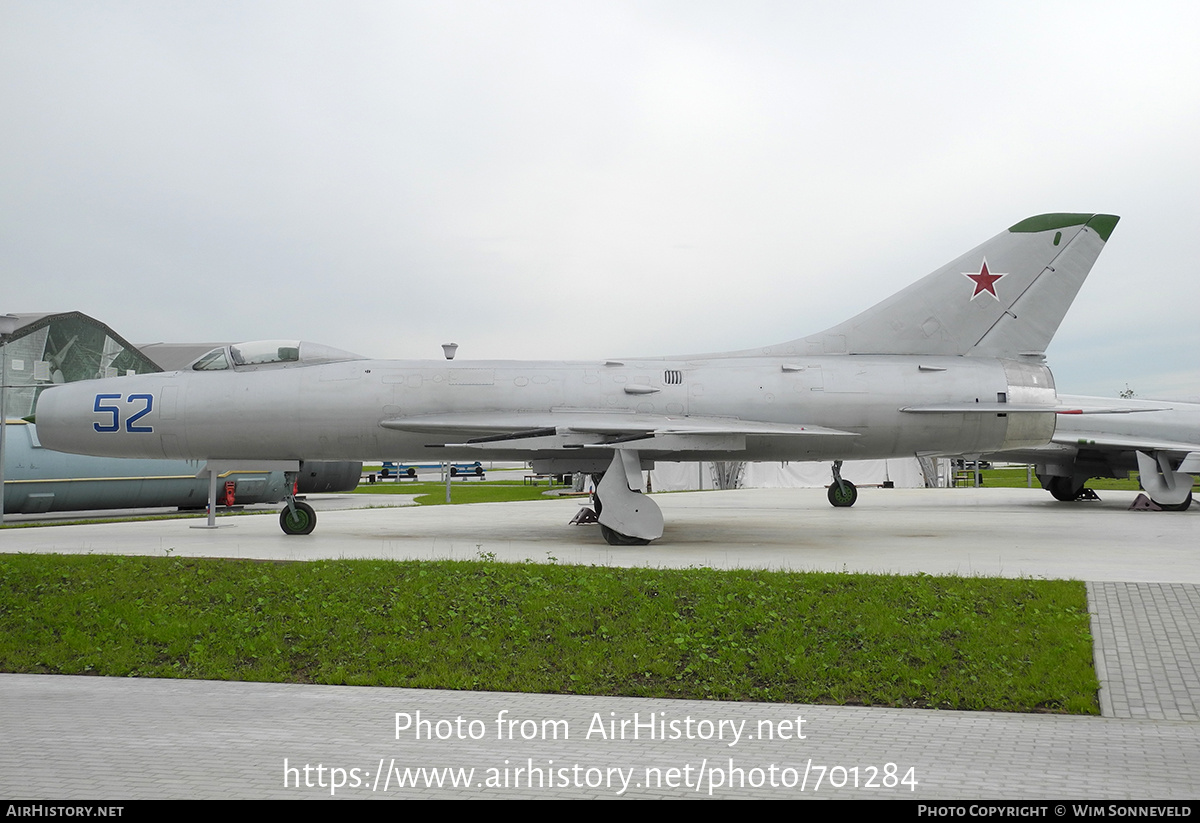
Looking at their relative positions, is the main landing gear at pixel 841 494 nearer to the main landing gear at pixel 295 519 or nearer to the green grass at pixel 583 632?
the main landing gear at pixel 295 519

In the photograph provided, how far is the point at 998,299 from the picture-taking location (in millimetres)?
13500

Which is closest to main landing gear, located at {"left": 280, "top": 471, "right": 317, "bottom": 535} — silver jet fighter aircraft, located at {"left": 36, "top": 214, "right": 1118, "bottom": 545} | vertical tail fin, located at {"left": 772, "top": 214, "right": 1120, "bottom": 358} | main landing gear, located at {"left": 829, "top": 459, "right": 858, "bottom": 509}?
silver jet fighter aircraft, located at {"left": 36, "top": 214, "right": 1118, "bottom": 545}

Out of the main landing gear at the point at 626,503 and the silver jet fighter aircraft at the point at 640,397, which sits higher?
the silver jet fighter aircraft at the point at 640,397

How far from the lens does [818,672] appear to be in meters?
6.11

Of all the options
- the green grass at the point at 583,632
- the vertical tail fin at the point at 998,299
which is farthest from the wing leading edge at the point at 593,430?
the green grass at the point at 583,632

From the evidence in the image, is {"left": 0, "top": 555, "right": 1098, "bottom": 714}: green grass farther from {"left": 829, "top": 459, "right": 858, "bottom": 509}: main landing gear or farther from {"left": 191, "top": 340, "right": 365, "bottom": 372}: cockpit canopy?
{"left": 829, "top": 459, "right": 858, "bottom": 509}: main landing gear

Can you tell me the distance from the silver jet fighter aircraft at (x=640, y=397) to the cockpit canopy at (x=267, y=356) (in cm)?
3

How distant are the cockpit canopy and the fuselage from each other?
5.7 inches

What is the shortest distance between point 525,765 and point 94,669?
14.1 ft

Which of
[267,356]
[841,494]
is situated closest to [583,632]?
[267,356]

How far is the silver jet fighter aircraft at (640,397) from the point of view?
500 inches

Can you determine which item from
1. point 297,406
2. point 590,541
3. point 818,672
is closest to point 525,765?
point 818,672

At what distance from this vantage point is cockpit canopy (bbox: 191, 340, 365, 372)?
13172 mm
